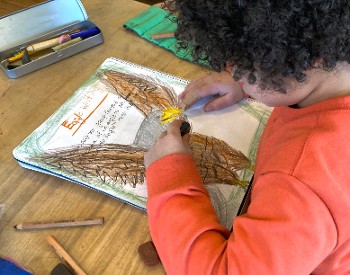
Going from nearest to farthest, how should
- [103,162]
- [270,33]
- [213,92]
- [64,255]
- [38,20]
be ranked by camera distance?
1. [270,33]
2. [64,255]
3. [103,162]
4. [213,92]
5. [38,20]

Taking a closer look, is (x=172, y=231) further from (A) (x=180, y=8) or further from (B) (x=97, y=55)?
(B) (x=97, y=55)

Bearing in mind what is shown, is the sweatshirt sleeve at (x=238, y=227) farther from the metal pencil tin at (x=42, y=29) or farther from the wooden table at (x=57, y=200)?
the metal pencil tin at (x=42, y=29)

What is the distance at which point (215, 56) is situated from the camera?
1.59 feet

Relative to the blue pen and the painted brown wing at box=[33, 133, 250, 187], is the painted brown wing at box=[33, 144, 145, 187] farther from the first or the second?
the blue pen

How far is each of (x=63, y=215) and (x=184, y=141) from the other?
226 mm

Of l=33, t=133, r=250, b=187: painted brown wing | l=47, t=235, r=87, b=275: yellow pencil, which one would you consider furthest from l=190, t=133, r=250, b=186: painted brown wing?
l=47, t=235, r=87, b=275: yellow pencil

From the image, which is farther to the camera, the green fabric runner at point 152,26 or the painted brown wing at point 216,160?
the green fabric runner at point 152,26

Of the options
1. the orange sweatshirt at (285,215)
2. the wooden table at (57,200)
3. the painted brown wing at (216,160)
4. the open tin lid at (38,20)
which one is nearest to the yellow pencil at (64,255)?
the wooden table at (57,200)

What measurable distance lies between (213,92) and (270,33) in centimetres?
37

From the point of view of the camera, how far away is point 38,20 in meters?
0.91

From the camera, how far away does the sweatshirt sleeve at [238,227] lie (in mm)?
446

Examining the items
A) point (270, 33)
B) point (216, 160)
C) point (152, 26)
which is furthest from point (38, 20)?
point (270, 33)

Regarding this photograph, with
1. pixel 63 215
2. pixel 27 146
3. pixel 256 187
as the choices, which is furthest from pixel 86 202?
pixel 256 187

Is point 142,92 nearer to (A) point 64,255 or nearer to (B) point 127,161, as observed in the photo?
(B) point 127,161
